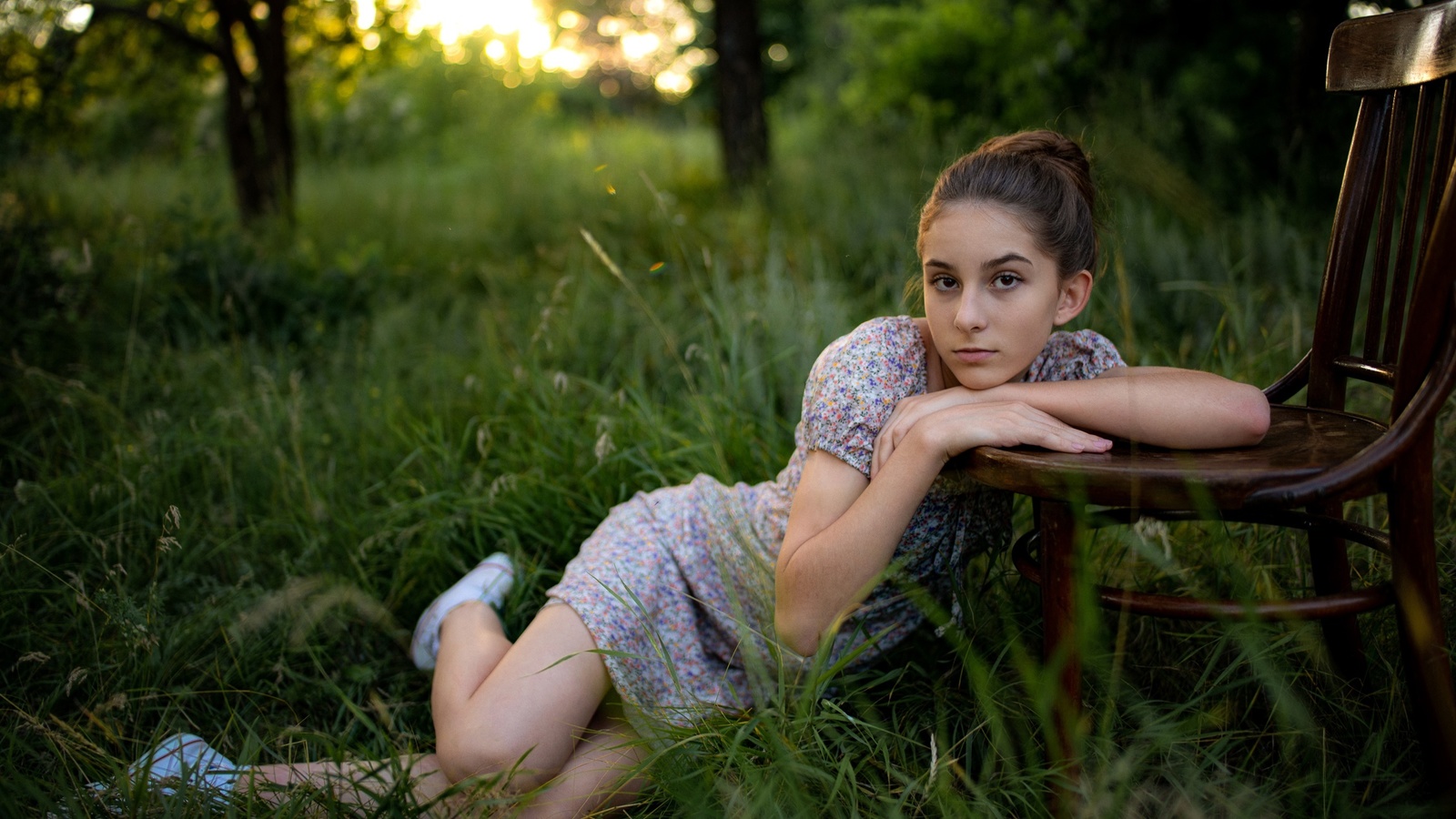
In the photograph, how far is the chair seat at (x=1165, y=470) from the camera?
1.24 metres

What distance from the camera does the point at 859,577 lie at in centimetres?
152

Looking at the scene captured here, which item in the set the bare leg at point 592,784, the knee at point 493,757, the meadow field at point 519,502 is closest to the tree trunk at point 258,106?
the meadow field at point 519,502

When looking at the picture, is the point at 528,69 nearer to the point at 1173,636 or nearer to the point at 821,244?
the point at 821,244

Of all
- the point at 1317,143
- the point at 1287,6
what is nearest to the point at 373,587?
the point at 1317,143

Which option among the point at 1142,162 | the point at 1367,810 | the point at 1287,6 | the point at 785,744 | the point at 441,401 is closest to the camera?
the point at 1367,810

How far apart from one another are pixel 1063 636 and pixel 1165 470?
0.31 m

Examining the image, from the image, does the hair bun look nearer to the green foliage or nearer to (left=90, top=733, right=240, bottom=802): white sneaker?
(left=90, top=733, right=240, bottom=802): white sneaker

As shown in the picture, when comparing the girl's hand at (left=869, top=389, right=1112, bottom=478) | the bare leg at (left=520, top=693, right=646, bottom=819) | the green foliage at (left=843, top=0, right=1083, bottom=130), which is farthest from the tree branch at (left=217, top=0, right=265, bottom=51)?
the girl's hand at (left=869, top=389, right=1112, bottom=478)

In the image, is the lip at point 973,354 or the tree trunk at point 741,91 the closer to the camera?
the lip at point 973,354

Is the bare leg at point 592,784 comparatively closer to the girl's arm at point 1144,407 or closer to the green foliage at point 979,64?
the girl's arm at point 1144,407

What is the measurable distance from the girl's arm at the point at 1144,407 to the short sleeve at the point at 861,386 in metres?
0.04

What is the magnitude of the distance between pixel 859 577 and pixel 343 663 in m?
1.46

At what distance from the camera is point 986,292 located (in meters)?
1.56

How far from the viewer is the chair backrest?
1542 mm
